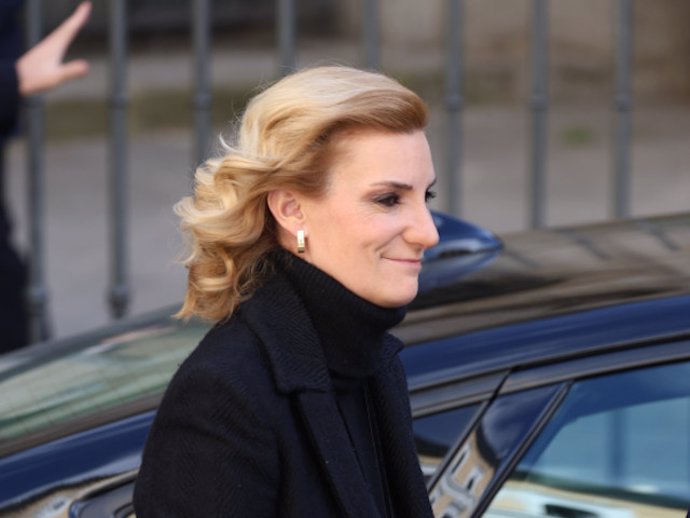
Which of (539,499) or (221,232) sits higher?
(221,232)

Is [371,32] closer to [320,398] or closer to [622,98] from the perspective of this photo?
[622,98]

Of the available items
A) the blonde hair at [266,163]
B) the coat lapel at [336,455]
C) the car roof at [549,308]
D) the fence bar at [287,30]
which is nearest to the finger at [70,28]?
the fence bar at [287,30]

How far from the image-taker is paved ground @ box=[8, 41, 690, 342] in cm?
779

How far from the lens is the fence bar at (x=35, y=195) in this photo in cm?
570

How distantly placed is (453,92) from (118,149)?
4.22ft

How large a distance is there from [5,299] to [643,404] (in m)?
3.23

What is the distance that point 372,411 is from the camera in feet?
Result: 6.77

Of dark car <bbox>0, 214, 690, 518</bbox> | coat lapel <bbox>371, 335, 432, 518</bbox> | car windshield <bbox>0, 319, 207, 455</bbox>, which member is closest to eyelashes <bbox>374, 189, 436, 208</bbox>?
coat lapel <bbox>371, 335, 432, 518</bbox>

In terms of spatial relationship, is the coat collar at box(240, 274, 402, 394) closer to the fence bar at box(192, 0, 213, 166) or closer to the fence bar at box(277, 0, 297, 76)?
the fence bar at box(192, 0, 213, 166)

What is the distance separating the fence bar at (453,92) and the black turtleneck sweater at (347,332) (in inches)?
166

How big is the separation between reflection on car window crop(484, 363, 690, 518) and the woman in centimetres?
43

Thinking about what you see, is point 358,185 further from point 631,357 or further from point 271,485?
point 631,357

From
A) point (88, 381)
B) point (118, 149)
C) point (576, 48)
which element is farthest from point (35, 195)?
point (576, 48)

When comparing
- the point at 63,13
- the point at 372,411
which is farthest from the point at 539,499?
the point at 63,13
